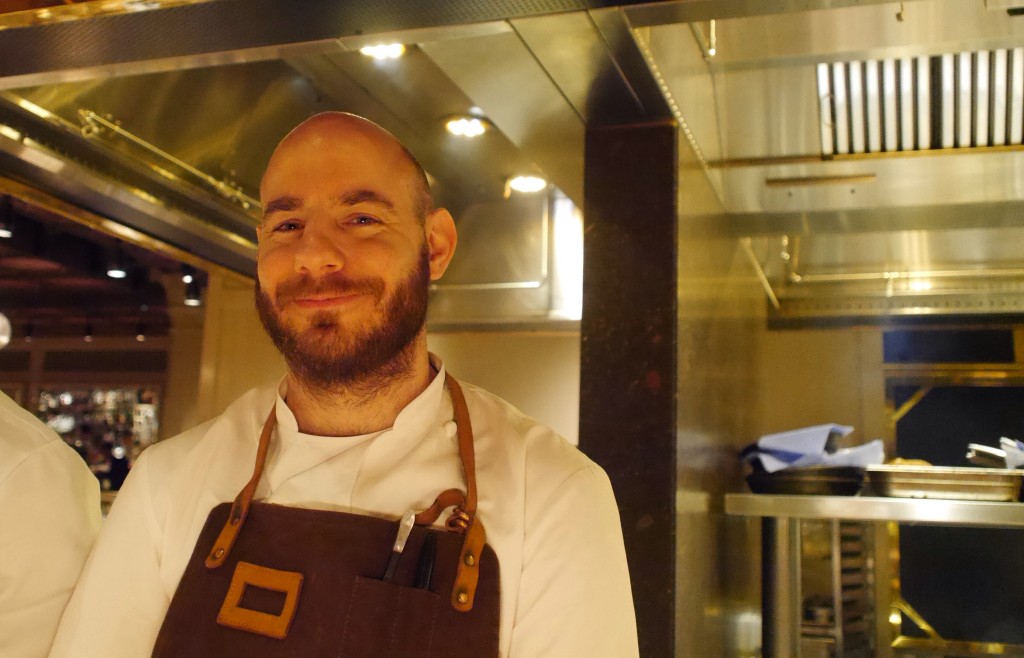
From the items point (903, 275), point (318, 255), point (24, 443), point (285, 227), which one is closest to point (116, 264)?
point (24, 443)

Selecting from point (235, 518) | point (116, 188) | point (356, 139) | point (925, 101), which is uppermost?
point (925, 101)

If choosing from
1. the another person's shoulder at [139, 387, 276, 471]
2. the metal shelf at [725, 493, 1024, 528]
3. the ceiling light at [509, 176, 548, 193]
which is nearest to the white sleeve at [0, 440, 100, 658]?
the another person's shoulder at [139, 387, 276, 471]

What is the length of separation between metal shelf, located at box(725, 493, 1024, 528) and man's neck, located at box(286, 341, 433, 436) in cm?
132

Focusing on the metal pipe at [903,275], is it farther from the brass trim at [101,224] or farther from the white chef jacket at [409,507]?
the white chef jacket at [409,507]

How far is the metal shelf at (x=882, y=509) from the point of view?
84.0 inches

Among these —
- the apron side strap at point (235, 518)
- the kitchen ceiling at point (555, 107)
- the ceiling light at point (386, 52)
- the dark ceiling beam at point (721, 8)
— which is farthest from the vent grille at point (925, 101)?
the apron side strap at point (235, 518)

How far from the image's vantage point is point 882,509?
7.18 ft

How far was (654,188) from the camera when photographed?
6.23ft

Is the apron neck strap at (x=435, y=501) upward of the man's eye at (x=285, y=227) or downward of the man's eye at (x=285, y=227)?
downward

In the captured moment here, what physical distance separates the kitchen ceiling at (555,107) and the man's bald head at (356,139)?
0.13 metres

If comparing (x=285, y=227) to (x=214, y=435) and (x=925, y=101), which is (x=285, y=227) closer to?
(x=214, y=435)

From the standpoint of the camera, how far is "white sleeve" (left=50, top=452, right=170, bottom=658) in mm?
A: 1139

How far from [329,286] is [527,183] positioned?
2.65m

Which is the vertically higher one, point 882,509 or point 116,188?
point 116,188
